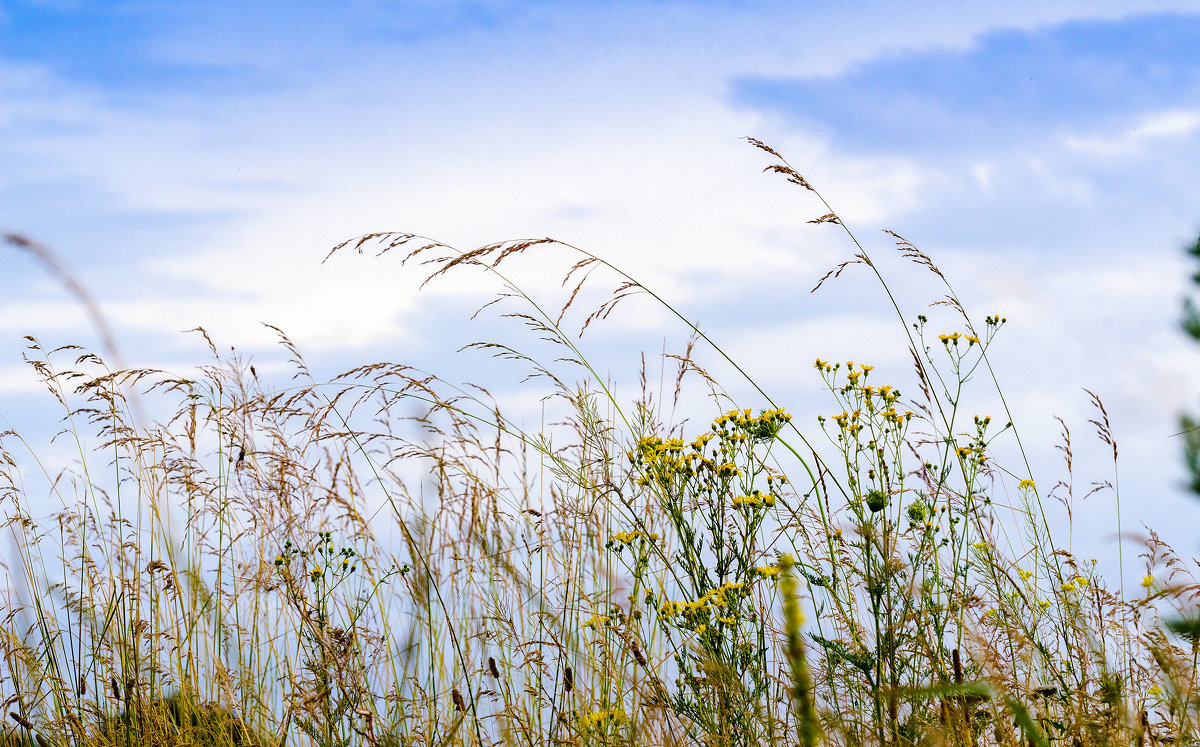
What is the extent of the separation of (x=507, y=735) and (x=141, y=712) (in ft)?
6.07

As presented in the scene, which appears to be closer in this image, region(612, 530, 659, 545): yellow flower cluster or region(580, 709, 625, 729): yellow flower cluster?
region(580, 709, 625, 729): yellow flower cluster

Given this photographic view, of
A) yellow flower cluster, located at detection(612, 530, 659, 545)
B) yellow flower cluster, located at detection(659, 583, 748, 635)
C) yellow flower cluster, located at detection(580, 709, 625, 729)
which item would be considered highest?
yellow flower cluster, located at detection(612, 530, 659, 545)

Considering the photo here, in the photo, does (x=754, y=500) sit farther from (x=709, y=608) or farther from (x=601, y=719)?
(x=601, y=719)

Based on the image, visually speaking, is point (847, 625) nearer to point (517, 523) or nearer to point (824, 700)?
point (824, 700)

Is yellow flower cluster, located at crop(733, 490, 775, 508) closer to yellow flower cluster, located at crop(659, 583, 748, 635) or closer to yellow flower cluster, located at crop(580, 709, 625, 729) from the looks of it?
yellow flower cluster, located at crop(659, 583, 748, 635)

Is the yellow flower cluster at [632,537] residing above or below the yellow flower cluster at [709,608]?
above

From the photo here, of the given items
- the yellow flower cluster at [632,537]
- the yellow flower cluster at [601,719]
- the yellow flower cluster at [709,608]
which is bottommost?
the yellow flower cluster at [601,719]

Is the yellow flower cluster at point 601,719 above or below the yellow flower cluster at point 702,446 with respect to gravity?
below

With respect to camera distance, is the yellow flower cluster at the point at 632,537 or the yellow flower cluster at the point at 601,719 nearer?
the yellow flower cluster at the point at 601,719

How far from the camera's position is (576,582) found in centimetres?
334

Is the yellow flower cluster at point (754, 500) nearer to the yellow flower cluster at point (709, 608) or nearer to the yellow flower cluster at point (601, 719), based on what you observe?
the yellow flower cluster at point (709, 608)

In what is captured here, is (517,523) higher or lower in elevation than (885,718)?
higher

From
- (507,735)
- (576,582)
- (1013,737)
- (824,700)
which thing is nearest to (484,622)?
(576,582)

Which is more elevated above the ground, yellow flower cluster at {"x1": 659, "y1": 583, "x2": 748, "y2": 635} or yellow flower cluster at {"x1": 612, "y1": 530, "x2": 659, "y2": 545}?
yellow flower cluster at {"x1": 612, "y1": 530, "x2": 659, "y2": 545}
